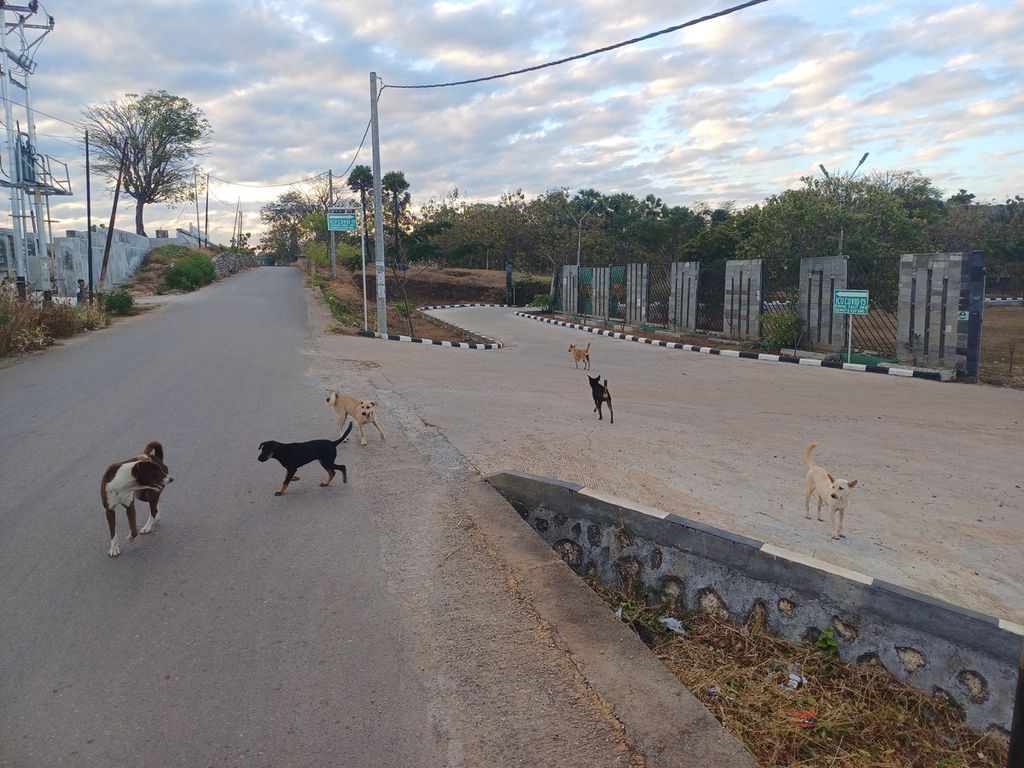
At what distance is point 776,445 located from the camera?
24.1 feet

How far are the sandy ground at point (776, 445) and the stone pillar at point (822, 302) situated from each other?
2439 millimetres

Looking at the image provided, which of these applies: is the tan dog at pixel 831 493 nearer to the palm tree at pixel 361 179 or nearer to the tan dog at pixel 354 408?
the tan dog at pixel 354 408

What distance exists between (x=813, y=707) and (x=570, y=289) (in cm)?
2705

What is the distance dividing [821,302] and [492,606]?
14528 millimetres

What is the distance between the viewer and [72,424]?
24.5ft

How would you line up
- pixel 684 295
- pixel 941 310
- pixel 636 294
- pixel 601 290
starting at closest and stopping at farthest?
pixel 941 310 → pixel 684 295 → pixel 636 294 → pixel 601 290

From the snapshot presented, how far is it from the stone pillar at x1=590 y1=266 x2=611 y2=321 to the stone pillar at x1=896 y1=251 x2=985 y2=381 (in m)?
12.7

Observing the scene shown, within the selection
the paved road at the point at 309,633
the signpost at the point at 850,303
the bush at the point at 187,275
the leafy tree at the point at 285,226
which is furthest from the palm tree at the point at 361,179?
the leafy tree at the point at 285,226

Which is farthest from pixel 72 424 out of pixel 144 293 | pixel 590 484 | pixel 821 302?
pixel 144 293

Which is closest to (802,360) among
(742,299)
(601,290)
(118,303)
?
(742,299)

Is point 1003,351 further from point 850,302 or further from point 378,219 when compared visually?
point 378,219

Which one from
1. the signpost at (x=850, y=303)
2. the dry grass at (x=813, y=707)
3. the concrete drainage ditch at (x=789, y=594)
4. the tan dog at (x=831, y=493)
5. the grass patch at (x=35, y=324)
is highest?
the signpost at (x=850, y=303)

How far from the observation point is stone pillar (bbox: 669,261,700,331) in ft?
65.3

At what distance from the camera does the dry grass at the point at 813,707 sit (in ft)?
10.5
